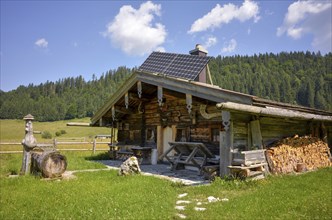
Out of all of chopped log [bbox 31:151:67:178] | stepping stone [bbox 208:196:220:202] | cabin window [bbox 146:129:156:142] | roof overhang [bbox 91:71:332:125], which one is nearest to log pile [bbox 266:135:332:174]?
roof overhang [bbox 91:71:332:125]

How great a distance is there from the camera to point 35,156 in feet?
34.6

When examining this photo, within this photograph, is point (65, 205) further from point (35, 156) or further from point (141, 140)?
point (141, 140)

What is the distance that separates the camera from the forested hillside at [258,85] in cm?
8475

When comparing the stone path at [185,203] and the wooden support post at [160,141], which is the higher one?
the wooden support post at [160,141]

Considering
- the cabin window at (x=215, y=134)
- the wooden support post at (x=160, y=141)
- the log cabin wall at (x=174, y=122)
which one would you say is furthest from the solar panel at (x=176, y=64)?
the wooden support post at (x=160, y=141)

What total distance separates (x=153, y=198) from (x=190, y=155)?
4468 mm

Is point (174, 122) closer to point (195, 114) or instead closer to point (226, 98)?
point (195, 114)

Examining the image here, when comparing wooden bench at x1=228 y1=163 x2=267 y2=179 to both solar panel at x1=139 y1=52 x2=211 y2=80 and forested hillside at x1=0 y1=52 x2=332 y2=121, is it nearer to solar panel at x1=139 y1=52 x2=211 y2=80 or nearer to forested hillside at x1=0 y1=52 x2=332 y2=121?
solar panel at x1=139 y1=52 x2=211 y2=80

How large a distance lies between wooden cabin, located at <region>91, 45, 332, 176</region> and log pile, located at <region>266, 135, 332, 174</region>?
48 centimetres

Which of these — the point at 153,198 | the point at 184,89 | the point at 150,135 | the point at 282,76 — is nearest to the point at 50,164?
the point at 153,198

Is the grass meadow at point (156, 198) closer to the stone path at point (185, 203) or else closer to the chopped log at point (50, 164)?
the stone path at point (185, 203)

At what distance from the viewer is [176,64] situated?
14.2 metres

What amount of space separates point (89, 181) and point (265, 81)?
9203 centimetres

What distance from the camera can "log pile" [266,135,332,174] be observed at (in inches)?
408
